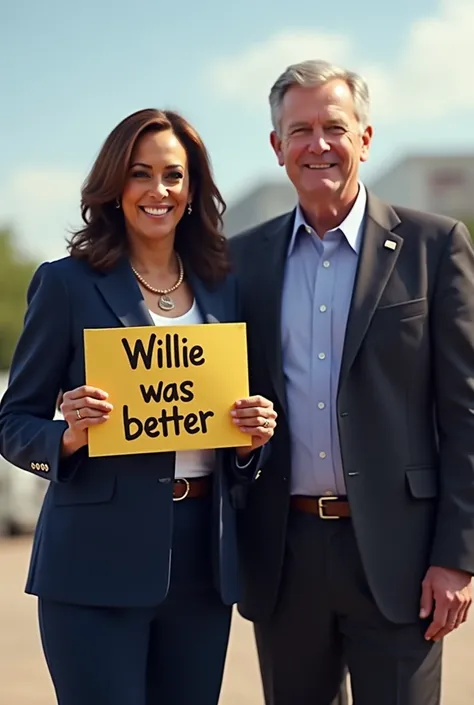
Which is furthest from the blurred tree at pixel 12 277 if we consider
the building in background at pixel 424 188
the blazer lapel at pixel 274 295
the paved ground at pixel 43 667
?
the blazer lapel at pixel 274 295

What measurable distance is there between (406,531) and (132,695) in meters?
0.92

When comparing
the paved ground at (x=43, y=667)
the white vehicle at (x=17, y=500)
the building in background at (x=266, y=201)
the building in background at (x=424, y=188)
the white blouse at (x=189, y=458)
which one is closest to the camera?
the white blouse at (x=189, y=458)

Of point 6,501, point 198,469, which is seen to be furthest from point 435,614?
point 6,501

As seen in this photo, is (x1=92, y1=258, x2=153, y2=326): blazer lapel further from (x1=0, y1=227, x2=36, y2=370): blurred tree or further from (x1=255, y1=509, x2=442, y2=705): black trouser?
(x1=0, y1=227, x2=36, y2=370): blurred tree

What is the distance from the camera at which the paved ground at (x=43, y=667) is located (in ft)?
17.4

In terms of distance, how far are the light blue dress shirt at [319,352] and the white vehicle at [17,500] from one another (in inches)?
302

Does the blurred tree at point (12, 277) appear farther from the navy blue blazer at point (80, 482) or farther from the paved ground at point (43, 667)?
the navy blue blazer at point (80, 482)

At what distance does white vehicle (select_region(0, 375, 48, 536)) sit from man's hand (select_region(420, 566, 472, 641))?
7.79 metres

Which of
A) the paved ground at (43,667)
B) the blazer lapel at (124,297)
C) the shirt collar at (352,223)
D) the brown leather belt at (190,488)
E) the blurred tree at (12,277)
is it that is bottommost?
the paved ground at (43,667)

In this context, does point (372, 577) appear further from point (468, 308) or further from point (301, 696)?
point (468, 308)

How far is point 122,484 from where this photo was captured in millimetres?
2908

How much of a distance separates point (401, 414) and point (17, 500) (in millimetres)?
7997

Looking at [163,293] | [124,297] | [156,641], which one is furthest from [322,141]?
[156,641]

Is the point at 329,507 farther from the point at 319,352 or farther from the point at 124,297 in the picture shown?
the point at 124,297
